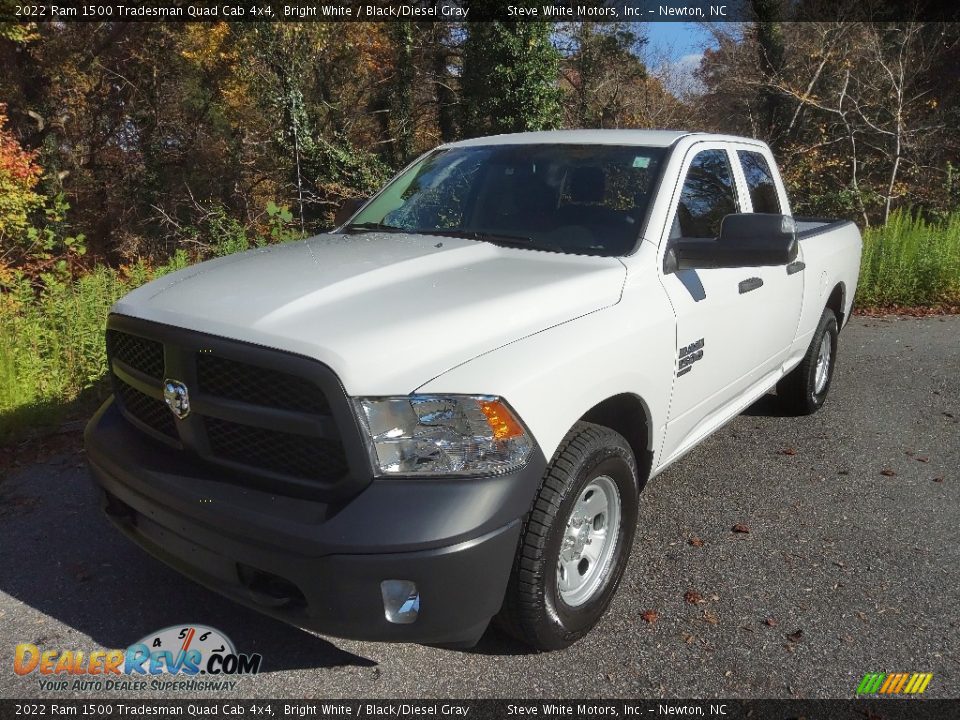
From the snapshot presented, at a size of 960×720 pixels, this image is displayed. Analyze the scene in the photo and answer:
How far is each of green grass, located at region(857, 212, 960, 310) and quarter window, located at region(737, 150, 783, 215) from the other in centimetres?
604

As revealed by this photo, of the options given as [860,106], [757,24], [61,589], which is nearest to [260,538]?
[61,589]

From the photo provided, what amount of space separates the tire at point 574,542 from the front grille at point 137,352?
1.40m

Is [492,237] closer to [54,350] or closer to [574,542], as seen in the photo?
[574,542]

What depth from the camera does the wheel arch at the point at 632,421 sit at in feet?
9.86

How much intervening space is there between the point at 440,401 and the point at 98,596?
193 centimetres

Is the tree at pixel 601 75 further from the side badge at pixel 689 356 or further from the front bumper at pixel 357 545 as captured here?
the front bumper at pixel 357 545

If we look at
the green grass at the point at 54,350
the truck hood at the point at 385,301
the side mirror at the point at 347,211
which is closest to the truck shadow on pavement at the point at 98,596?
the truck hood at the point at 385,301

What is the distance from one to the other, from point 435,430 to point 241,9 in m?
20.5

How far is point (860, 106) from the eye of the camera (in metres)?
18.5

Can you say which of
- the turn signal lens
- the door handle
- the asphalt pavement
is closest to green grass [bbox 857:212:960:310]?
the asphalt pavement

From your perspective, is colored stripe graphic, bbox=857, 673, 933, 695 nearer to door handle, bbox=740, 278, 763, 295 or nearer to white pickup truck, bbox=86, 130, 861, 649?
white pickup truck, bbox=86, 130, 861, 649

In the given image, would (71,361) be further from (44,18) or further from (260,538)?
(44,18)

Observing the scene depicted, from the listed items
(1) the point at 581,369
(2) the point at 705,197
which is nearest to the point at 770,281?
(2) the point at 705,197

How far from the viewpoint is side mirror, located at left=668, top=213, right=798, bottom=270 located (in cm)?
308
